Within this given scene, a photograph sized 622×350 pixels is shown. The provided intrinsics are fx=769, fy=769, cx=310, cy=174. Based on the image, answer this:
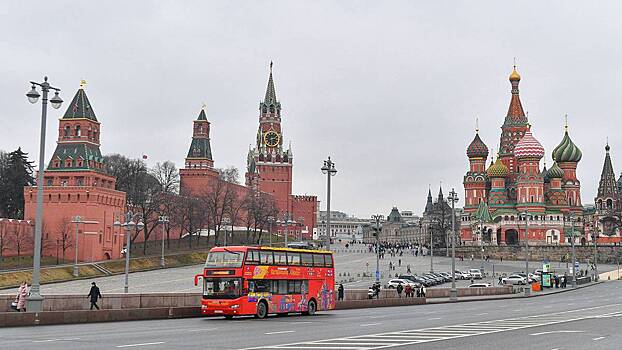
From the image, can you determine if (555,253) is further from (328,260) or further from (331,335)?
(331,335)

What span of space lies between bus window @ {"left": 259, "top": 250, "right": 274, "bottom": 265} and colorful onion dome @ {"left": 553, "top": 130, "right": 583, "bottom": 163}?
124012mm

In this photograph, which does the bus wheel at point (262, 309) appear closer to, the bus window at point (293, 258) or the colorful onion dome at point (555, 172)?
the bus window at point (293, 258)

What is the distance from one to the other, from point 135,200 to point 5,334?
95.8m

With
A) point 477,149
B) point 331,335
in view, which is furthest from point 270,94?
point 331,335

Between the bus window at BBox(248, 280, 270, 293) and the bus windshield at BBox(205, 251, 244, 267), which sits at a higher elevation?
the bus windshield at BBox(205, 251, 244, 267)

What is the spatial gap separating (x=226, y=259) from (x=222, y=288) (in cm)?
121

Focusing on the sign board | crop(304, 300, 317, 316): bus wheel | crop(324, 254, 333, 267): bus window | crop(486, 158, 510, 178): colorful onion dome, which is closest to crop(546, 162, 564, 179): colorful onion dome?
Answer: crop(486, 158, 510, 178): colorful onion dome

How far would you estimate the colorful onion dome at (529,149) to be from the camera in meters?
136

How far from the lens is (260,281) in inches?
1280

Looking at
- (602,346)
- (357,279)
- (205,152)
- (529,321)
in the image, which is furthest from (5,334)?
(205,152)

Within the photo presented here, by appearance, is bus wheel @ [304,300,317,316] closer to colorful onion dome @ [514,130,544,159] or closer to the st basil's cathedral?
the st basil's cathedral

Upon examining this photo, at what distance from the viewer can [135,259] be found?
298 ft

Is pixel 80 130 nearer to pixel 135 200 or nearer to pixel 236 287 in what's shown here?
pixel 135 200

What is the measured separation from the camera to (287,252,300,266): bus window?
3441 cm
